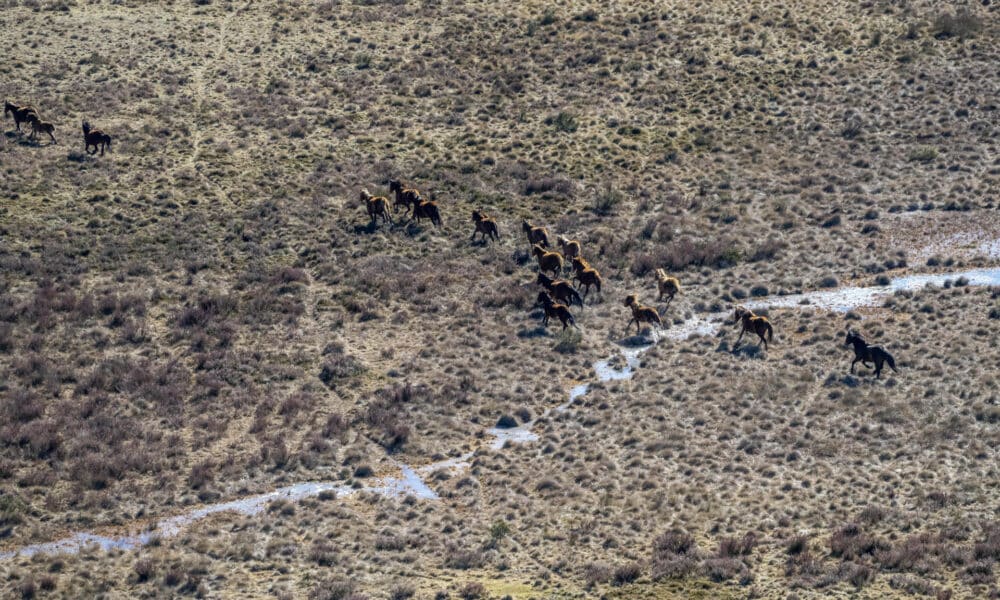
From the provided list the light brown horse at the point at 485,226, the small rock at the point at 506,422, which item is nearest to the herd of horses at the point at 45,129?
the light brown horse at the point at 485,226

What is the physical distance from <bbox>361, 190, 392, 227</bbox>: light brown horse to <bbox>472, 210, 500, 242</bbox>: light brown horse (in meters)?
3.23

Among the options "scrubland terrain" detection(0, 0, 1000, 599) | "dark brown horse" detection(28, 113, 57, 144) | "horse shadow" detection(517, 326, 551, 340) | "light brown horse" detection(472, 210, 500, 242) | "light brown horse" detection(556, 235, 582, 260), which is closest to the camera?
"scrubland terrain" detection(0, 0, 1000, 599)

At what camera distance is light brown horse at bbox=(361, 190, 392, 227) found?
43.8 m

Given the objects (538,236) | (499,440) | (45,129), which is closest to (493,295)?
(538,236)

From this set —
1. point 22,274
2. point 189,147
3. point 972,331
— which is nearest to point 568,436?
point 972,331

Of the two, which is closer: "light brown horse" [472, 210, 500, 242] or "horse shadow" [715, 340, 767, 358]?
"horse shadow" [715, 340, 767, 358]

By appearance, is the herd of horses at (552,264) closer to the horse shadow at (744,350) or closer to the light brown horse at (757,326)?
the light brown horse at (757,326)

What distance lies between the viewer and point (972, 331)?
34594 mm

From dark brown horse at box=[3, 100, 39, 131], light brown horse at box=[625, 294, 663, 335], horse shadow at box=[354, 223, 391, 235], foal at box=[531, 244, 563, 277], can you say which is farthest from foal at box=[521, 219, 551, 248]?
dark brown horse at box=[3, 100, 39, 131]

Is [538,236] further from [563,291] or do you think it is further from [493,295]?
[563,291]

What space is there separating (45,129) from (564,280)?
23099 mm

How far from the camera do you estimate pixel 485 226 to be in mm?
42812

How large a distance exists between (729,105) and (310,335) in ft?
85.4

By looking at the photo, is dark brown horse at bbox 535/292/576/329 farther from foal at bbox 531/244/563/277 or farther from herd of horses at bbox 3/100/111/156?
herd of horses at bbox 3/100/111/156
